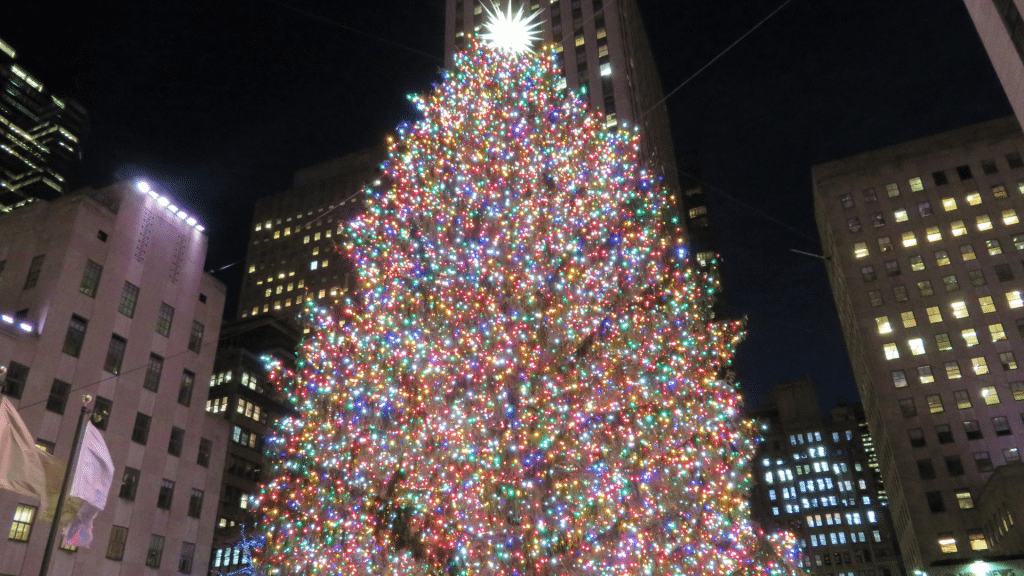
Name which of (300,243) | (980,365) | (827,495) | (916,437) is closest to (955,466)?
(916,437)

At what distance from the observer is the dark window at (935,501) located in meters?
61.4

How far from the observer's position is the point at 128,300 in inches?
1225

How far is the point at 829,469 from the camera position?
127 meters

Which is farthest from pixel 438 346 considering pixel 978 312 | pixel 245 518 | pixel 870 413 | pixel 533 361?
pixel 870 413

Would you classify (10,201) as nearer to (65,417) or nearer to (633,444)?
(65,417)

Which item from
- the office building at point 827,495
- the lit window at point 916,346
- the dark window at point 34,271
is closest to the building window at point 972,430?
the lit window at point 916,346

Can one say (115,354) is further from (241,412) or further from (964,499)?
(964,499)

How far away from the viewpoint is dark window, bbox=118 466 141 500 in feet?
94.1

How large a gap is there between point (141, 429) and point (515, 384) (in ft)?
73.8

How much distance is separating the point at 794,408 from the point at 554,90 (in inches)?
5415

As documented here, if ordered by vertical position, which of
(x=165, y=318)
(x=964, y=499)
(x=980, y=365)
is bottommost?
(x=964, y=499)

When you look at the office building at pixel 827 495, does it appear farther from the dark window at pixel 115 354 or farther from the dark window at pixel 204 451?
the dark window at pixel 115 354

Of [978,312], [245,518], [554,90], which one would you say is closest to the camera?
[554,90]

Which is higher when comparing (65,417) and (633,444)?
(65,417)
